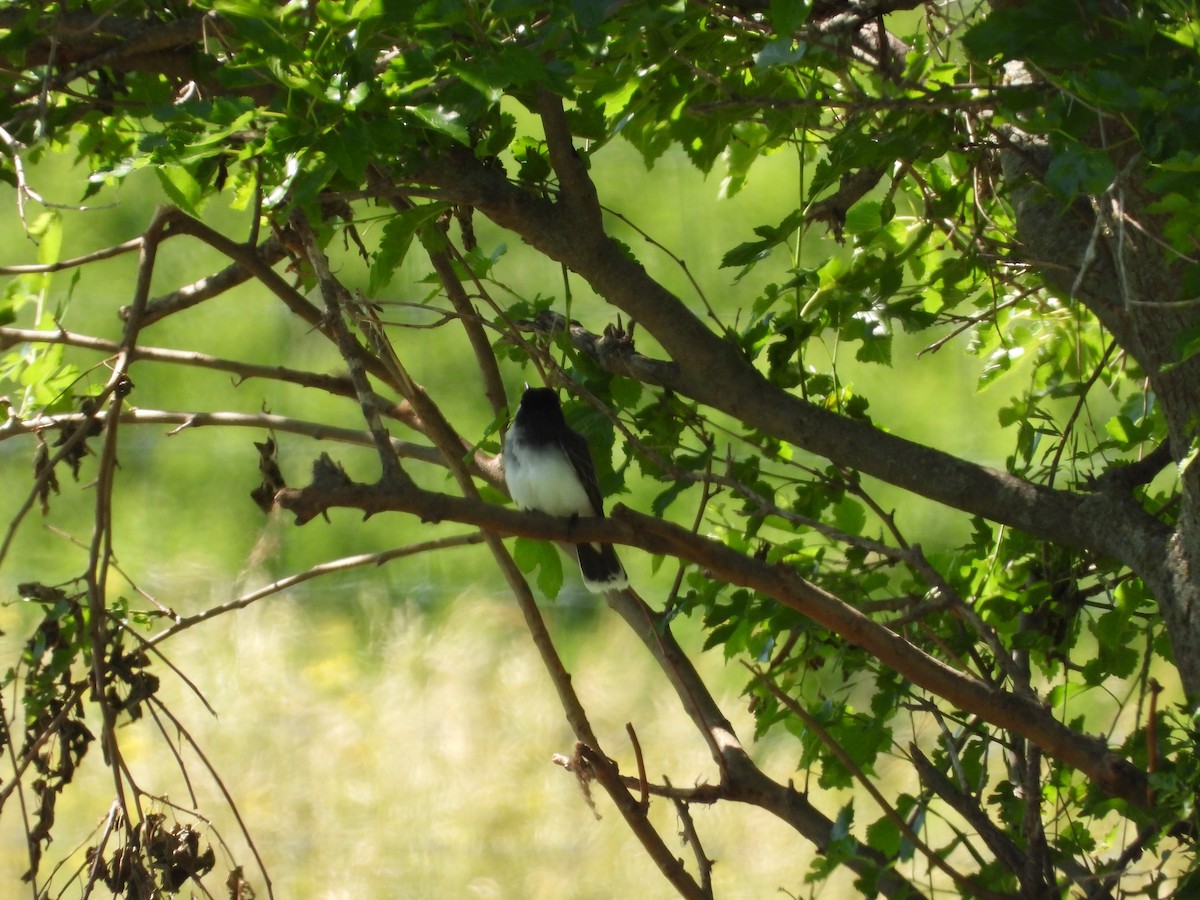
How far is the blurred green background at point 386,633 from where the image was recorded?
322 centimetres

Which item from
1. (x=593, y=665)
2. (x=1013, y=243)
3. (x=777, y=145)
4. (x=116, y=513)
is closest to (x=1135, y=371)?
(x=1013, y=243)

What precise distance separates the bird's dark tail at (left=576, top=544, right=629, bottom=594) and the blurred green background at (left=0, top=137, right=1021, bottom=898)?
1.48 feet

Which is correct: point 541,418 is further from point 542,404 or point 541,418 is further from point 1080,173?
point 1080,173

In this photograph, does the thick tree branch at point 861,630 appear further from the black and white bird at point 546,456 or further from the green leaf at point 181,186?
the black and white bird at point 546,456

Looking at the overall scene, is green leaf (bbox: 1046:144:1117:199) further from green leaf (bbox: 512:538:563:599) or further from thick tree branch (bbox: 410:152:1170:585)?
green leaf (bbox: 512:538:563:599)

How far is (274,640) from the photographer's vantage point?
3318 millimetres

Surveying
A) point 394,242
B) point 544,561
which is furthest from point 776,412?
point 394,242

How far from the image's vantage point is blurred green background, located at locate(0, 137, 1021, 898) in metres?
3.22

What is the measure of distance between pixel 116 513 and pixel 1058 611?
2.48 metres

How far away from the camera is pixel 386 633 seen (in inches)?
131

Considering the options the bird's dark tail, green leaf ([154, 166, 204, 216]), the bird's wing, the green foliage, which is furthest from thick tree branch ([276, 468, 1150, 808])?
the bird's wing

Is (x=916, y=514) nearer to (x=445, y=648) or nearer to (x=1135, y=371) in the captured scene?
(x=1135, y=371)

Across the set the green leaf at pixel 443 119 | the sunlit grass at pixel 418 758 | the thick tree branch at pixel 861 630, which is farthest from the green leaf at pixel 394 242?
the sunlit grass at pixel 418 758

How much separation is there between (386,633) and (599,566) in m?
0.85
